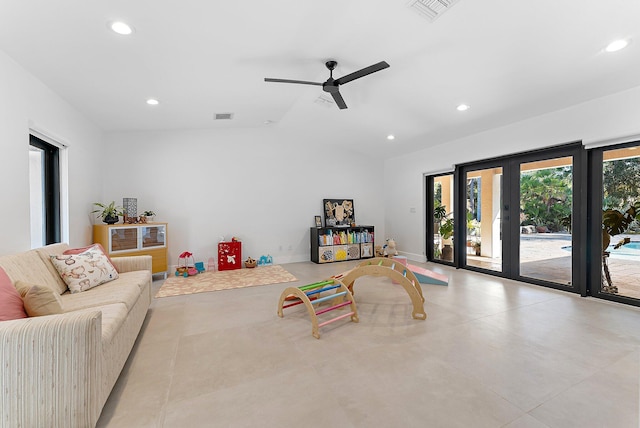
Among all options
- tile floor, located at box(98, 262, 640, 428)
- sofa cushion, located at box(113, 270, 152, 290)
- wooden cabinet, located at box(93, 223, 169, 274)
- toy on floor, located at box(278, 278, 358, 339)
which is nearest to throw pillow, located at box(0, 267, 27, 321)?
tile floor, located at box(98, 262, 640, 428)

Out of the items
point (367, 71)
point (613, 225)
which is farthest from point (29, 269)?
point (613, 225)

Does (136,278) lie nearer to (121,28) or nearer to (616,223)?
(121,28)

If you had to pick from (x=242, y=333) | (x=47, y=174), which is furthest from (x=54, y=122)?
(x=242, y=333)

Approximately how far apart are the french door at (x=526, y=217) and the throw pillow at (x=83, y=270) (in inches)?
217

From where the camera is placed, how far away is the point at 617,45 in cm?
260

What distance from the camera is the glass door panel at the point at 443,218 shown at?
588 cm

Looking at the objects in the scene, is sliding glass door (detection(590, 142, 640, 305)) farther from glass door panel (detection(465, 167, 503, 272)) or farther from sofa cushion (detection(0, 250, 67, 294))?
sofa cushion (detection(0, 250, 67, 294))

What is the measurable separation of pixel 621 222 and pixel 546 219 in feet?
2.67

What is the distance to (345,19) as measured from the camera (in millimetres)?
2625

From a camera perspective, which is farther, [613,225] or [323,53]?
[613,225]

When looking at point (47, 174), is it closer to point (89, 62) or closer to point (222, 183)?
point (89, 62)

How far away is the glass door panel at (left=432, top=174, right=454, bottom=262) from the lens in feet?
19.3

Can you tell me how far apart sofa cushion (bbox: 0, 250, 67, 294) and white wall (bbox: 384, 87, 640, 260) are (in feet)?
19.1

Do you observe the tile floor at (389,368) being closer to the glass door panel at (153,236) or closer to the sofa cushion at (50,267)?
the sofa cushion at (50,267)
